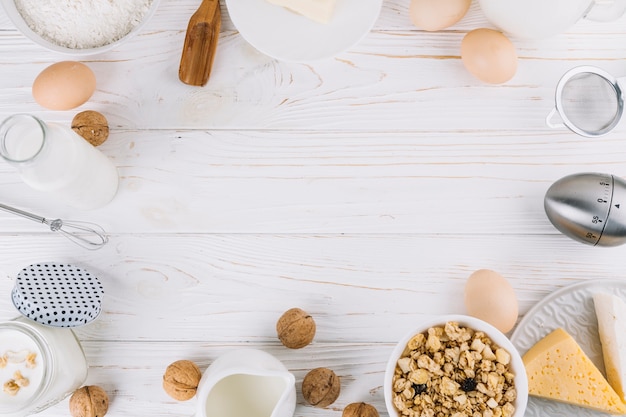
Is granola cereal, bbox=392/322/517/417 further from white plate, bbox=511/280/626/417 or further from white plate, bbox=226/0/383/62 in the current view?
white plate, bbox=226/0/383/62

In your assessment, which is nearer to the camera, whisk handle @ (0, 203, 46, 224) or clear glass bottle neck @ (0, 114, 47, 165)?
clear glass bottle neck @ (0, 114, 47, 165)

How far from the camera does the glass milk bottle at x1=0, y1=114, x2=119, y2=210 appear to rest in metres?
0.70

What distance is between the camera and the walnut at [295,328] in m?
0.80

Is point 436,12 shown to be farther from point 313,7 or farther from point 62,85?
point 62,85

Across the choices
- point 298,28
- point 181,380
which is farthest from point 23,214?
point 298,28

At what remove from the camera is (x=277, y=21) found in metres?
0.82

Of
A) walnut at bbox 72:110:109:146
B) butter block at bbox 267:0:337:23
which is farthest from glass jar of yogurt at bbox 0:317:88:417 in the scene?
butter block at bbox 267:0:337:23

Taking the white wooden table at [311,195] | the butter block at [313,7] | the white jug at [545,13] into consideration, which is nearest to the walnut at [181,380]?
the white wooden table at [311,195]

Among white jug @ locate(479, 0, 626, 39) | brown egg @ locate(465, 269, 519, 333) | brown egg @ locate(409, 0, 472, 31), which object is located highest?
white jug @ locate(479, 0, 626, 39)

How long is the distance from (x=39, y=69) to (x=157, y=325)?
0.39 m

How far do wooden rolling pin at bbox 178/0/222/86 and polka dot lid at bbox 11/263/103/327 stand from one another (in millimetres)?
301

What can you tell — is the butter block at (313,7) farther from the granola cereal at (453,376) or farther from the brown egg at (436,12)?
the granola cereal at (453,376)

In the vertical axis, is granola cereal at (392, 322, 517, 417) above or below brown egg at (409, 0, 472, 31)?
below

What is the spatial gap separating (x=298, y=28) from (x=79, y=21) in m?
0.29
